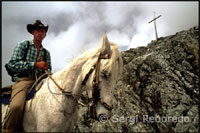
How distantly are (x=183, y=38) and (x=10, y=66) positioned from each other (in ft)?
32.8

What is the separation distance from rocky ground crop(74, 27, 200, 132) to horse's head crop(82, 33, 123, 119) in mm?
5036

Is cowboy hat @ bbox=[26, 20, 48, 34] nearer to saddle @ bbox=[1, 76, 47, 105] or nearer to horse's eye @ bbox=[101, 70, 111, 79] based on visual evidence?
saddle @ bbox=[1, 76, 47, 105]

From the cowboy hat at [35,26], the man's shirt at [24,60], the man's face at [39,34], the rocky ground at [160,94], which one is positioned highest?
the cowboy hat at [35,26]

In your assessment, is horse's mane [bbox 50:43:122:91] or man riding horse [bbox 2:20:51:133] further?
horse's mane [bbox 50:43:122:91]

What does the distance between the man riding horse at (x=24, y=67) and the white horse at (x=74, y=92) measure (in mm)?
242

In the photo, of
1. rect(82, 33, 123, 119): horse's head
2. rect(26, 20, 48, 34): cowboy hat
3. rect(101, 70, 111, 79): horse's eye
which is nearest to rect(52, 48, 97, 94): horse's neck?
rect(82, 33, 123, 119): horse's head

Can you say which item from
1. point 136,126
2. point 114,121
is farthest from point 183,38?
point 114,121

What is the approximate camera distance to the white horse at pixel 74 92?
104 inches

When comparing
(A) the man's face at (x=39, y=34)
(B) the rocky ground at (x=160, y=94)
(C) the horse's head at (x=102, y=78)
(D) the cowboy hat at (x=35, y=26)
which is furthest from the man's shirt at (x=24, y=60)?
(B) the rocky ground at (x=160, y=94)

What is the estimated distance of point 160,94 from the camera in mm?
6770

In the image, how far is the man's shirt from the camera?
3.20 m

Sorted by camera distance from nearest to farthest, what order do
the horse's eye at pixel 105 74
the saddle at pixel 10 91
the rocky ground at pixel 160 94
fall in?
the horse's eye at pixel 105 74
the saddle at pixel 10 91
the rocky ground at pixel 160 94

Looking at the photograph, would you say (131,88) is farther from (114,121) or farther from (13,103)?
(13,103)

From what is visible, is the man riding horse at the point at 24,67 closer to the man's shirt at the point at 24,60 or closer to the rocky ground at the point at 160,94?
the man's shirt at the point at 24,60
